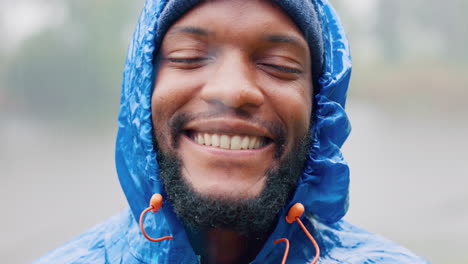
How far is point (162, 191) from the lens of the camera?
1.42m

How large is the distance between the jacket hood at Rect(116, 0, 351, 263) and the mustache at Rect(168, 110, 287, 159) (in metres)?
0.09

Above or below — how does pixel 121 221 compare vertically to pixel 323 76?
below

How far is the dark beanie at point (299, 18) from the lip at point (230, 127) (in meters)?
0.29

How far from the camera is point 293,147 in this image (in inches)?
54.6

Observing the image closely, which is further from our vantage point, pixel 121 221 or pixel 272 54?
pixel 121 221

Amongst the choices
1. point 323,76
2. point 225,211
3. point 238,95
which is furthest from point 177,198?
point 323,76

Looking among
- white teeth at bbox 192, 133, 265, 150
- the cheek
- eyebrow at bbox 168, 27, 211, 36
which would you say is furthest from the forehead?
white teeth at bbox 192, 133, 265, 150

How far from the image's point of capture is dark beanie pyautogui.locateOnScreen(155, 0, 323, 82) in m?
1.34

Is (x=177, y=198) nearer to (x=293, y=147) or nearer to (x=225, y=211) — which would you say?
(x=225, y=211)

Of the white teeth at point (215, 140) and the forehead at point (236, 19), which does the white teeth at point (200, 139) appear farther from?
the forehead at point (236, 19)

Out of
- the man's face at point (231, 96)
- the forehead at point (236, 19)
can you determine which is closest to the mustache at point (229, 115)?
the man's face at point (231, 96)

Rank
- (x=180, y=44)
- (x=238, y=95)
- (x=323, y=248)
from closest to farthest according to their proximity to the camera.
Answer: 1. (x=238, y=95)
2. (x=180, y=44)
3. (x=323, y=248)

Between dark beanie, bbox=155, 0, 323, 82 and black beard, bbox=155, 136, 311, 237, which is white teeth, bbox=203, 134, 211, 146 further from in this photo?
dark beanie, bbox=155, 0, 323, 82

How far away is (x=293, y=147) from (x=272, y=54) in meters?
0.27
